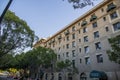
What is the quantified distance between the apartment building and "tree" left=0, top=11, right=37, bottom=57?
11.4 meters

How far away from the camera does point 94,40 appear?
95.9ft

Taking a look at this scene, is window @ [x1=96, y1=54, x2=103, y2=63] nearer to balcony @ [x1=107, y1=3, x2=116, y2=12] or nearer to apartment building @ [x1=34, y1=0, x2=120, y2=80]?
apartment building @ [x1=34, y1=0, x2=120, y2=80]

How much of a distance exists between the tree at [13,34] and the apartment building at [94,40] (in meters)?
11.4

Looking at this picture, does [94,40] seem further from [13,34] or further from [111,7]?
[13,34]

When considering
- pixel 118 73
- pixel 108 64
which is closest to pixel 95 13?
pixel 108 64

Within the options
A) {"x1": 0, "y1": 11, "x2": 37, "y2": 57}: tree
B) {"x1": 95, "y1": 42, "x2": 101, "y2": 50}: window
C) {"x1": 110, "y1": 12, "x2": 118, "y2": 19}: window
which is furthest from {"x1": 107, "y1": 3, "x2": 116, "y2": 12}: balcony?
{"x1": 0, "y1": 11, "x2": 37, "y2": 57}: tree

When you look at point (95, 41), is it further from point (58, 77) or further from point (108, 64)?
point (58, 77)

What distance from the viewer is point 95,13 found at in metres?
30.5

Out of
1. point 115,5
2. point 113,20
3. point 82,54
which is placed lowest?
point 82,54

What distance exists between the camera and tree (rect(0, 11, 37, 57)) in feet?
80.4

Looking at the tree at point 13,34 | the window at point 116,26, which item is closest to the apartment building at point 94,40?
the window at point 116,26

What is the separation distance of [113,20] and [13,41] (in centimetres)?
1766

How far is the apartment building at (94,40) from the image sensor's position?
2515 cm

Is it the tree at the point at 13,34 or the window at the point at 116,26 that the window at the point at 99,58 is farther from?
the tree at the point at 13,34
